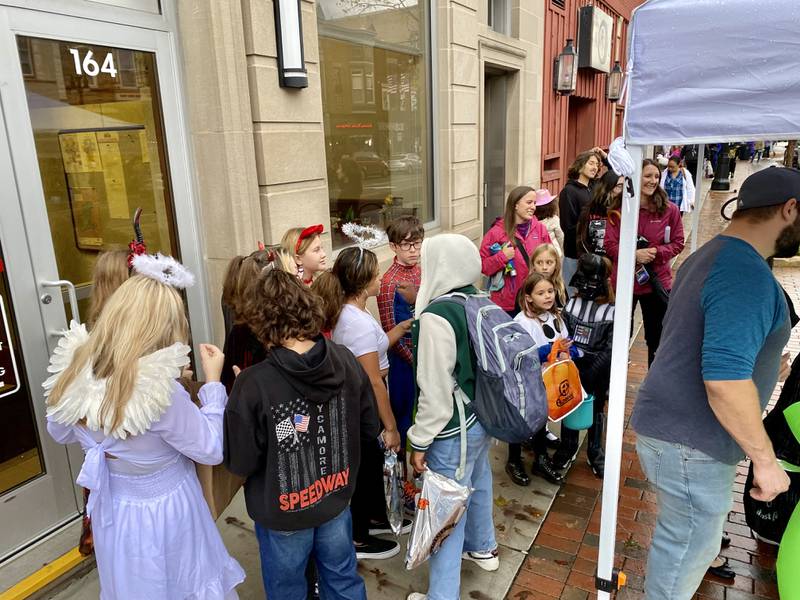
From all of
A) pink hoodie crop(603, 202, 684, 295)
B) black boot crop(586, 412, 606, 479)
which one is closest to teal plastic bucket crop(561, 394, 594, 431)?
black boot crop(586, 412, 606, 479)

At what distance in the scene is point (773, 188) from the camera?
2.05m

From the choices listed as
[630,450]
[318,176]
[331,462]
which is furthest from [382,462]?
[318,176]

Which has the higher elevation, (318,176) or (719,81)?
(719,81)

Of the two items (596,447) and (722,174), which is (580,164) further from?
(722,174)

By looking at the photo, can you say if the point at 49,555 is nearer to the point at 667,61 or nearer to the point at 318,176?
the point at 318,176

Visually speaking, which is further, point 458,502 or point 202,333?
point 202,333

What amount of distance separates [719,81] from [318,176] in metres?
3.25

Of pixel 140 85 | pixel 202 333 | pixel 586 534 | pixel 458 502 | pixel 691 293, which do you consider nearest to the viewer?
pixel 691 293

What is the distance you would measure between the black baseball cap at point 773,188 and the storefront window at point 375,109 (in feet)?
12.7

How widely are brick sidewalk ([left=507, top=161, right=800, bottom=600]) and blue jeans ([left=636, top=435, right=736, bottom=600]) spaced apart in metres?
0.58

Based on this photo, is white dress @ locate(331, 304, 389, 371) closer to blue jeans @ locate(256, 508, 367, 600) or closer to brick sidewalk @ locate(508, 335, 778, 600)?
blue jeans @ locate(256, 508, 367, 600)

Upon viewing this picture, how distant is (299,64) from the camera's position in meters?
4.16

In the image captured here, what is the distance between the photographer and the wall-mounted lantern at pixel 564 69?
10234 mm

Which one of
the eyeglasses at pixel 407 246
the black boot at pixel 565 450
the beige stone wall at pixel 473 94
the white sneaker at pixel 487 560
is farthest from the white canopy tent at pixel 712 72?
the beige stone wall at pixel 473 94
